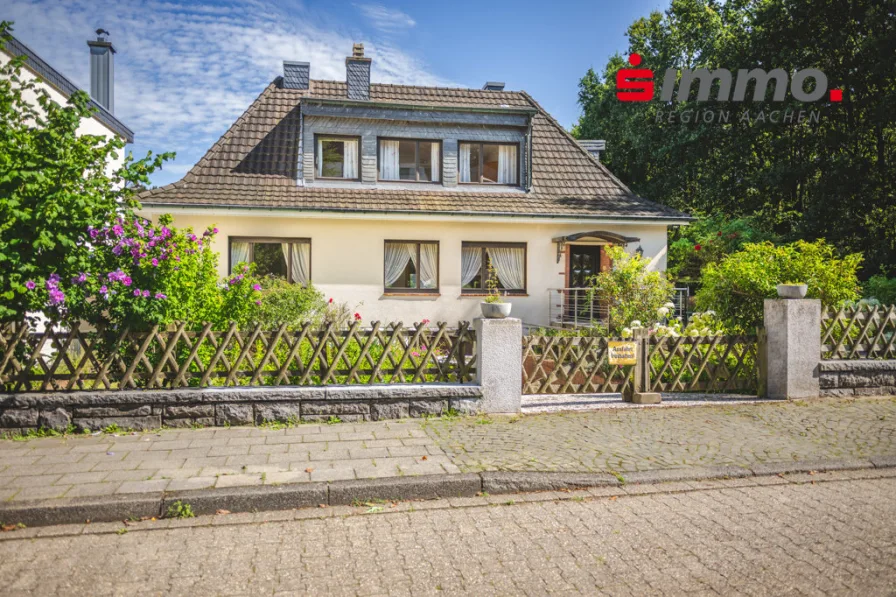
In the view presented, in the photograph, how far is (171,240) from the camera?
23.4 feet

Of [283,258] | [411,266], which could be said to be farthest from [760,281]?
[283,258]

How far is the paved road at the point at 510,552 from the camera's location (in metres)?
3.55

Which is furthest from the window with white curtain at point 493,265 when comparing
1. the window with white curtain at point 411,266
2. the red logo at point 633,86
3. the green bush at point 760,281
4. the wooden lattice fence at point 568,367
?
the red logo at point 633,86

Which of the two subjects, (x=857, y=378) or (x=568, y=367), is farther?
(x=857, y=378)

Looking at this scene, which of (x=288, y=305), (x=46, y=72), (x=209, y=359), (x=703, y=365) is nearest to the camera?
(x=209, y=359)

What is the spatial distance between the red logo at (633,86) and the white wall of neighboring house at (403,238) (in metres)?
16.9

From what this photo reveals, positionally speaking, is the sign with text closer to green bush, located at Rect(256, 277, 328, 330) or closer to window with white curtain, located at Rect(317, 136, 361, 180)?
green bush, located at Rect(256, 277, 328, 330)

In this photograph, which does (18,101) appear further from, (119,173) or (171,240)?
(171,240)

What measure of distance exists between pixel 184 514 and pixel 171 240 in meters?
3.61

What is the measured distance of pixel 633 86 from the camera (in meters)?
31.8

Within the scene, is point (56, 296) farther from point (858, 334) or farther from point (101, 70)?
point (101, 70)

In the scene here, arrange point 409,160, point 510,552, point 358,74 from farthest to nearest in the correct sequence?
point 358,74
point 409,160
point 510,552

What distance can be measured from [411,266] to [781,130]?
17.2 m

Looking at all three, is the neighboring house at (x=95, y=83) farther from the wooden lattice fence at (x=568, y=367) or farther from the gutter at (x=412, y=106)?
the wooden lattice fence at (x=568, y=367)
